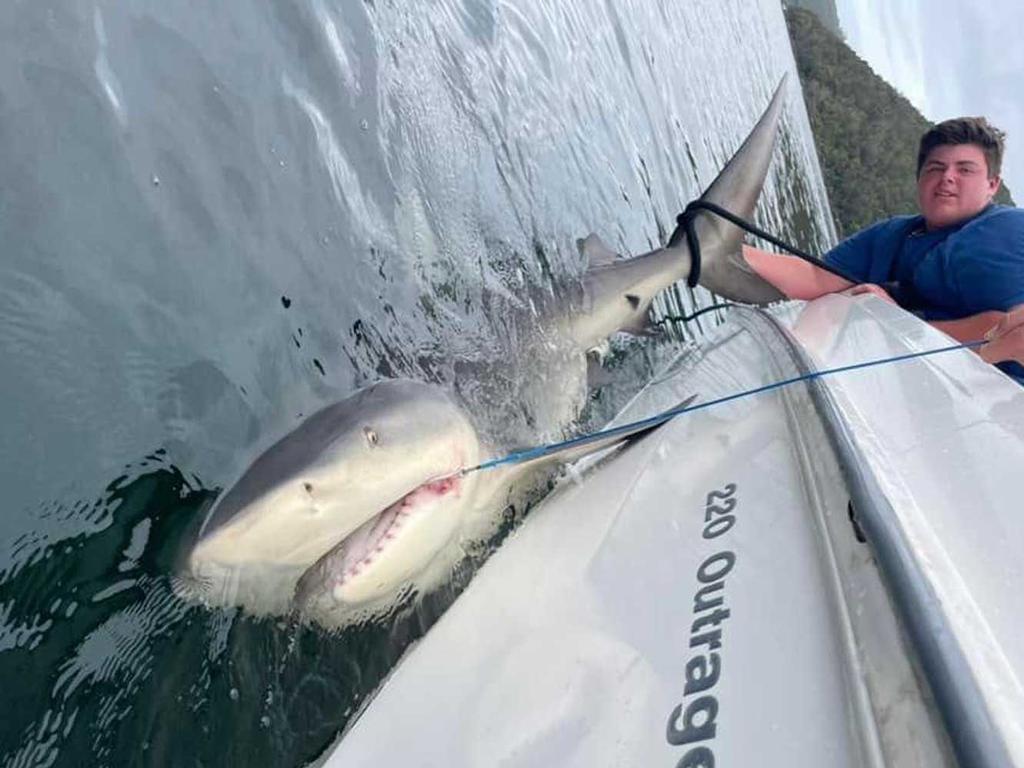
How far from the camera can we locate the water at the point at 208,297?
5.32 feet

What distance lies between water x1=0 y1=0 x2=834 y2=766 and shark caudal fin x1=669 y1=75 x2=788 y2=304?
0.51 meters

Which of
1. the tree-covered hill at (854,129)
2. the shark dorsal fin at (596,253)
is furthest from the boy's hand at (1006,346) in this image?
the tree-covered hill at (854,129)

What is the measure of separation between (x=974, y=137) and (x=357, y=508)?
9.30ft

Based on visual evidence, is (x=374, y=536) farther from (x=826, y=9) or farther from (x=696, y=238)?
(x=826, y=9)

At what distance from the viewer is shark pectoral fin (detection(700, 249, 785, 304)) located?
12.3 ft

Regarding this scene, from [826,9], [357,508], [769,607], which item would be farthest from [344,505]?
[826,9]

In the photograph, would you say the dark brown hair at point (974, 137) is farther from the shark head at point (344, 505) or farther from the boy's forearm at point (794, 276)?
the shark head at point (344, 505)

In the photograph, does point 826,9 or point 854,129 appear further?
point 826,9

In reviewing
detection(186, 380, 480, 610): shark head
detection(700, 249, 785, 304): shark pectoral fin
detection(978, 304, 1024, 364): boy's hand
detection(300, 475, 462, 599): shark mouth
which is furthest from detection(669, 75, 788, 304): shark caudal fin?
detection(300, 475, 462, 599): shark mouth

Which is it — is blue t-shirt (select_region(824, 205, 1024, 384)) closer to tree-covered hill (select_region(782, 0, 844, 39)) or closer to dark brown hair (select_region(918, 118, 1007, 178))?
dark brown hair (select_region(918, 118, 1007, 178))

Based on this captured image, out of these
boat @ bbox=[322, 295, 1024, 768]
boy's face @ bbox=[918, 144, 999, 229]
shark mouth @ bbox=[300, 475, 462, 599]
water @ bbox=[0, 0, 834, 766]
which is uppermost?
water @ bbox=[0, 0, 834, 766]

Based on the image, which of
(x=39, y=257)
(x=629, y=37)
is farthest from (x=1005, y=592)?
(x=629, y=37)

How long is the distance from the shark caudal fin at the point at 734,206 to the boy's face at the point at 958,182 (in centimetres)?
60

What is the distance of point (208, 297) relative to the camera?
2201 mm
